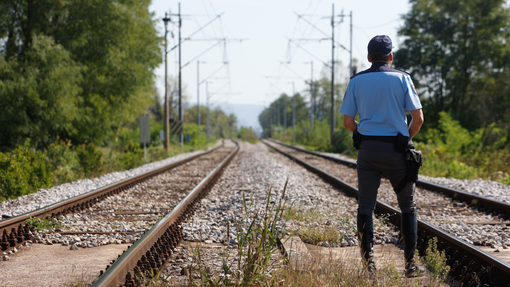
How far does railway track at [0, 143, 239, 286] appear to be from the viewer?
12.4 feet

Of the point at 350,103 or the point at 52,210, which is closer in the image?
the point at 350,103

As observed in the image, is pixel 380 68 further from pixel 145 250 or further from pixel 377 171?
pixel 145 250

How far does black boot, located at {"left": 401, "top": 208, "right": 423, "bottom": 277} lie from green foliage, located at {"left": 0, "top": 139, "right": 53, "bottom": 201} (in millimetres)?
7132

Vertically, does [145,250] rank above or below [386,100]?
below

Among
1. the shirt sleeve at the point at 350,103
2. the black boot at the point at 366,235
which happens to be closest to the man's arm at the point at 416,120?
the shirt sleeve at the point at 350,103

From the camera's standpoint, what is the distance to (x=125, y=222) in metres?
5.93

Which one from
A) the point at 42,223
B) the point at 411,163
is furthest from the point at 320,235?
the point at 42,223

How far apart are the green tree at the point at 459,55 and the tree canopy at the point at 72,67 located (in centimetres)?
2063

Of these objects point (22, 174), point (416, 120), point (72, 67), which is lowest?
point (22, 174)

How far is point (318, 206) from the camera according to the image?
282 inches

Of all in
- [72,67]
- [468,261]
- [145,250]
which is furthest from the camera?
[72,67]

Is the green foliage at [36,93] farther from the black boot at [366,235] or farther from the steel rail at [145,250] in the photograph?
the black boot at [366,235]

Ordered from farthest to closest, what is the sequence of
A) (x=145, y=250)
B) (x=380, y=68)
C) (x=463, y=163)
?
1. (x=463, y=163)
2. (x=145, y=250)
3. (x=380, y=68)

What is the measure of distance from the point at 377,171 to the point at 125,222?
377cm
